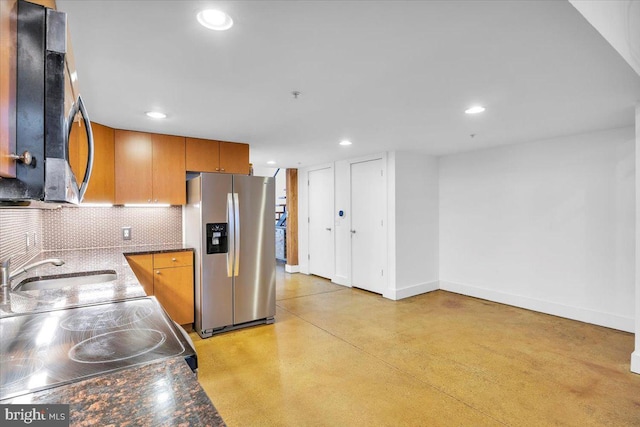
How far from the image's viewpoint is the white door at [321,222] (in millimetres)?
5988

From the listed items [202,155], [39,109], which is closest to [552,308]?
[202,155]

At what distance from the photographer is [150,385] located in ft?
2.70

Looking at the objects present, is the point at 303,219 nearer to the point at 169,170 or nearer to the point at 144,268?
the point at 169,170

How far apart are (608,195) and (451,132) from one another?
1.86 meters

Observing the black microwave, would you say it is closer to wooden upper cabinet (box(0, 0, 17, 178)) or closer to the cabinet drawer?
wooden upper cabinet (box(0, 0, 17, 178))

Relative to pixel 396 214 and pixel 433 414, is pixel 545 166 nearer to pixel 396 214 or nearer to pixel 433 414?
pixel 396 214

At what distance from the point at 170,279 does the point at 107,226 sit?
958 mm

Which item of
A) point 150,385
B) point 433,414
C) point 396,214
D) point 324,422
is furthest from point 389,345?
point 150,385

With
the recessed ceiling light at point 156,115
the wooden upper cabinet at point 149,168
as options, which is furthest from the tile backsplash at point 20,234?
the recessed ceiling light at point 156,115

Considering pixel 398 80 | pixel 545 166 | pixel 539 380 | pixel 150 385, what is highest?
pixel 398 80

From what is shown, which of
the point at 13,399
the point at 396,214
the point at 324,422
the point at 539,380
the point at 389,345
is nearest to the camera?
the point at 13,399

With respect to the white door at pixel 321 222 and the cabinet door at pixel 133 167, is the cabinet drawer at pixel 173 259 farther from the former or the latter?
the white door at pixel 321 222

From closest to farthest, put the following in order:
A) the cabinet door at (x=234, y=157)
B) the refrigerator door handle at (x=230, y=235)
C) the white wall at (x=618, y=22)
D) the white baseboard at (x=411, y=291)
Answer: the white wall at (x=618, y=22), the refrigerator door handle at (x=230, y=235), the cabinet door at (x=234, y=157), the white baseboard at (x=411, y=291)

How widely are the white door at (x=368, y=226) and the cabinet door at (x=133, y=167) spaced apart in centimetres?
308
